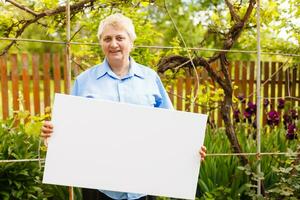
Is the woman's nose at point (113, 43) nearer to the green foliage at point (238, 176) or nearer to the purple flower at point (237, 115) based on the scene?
the green foliage at point (238, 176)

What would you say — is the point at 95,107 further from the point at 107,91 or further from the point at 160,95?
the point at 160,95

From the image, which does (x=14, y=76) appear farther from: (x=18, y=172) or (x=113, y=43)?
(x=113, y=43)

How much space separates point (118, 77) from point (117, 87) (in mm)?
48

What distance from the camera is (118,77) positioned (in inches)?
80.4

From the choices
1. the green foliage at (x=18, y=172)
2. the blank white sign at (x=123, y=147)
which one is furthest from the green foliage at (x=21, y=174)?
the blank white sign at (x=123, y=147)

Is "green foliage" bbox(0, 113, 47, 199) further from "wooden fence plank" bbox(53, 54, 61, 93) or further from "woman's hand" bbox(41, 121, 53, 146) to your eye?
"wooden fence plank" bbox(53, 54, 61, 93)

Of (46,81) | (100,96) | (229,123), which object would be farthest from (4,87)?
(100,96)

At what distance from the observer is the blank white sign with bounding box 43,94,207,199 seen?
1961 millimetres

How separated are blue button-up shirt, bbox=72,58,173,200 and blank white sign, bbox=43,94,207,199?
8 cm

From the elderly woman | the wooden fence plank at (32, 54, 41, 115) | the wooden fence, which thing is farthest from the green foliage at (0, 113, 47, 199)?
the wooden fence plank at (32, 54, 41, 115)

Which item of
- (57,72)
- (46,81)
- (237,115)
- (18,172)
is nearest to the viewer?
(18,172)

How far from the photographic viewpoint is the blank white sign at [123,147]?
1961mm

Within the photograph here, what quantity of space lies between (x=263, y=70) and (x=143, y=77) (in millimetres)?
4408

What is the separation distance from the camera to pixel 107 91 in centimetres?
205
